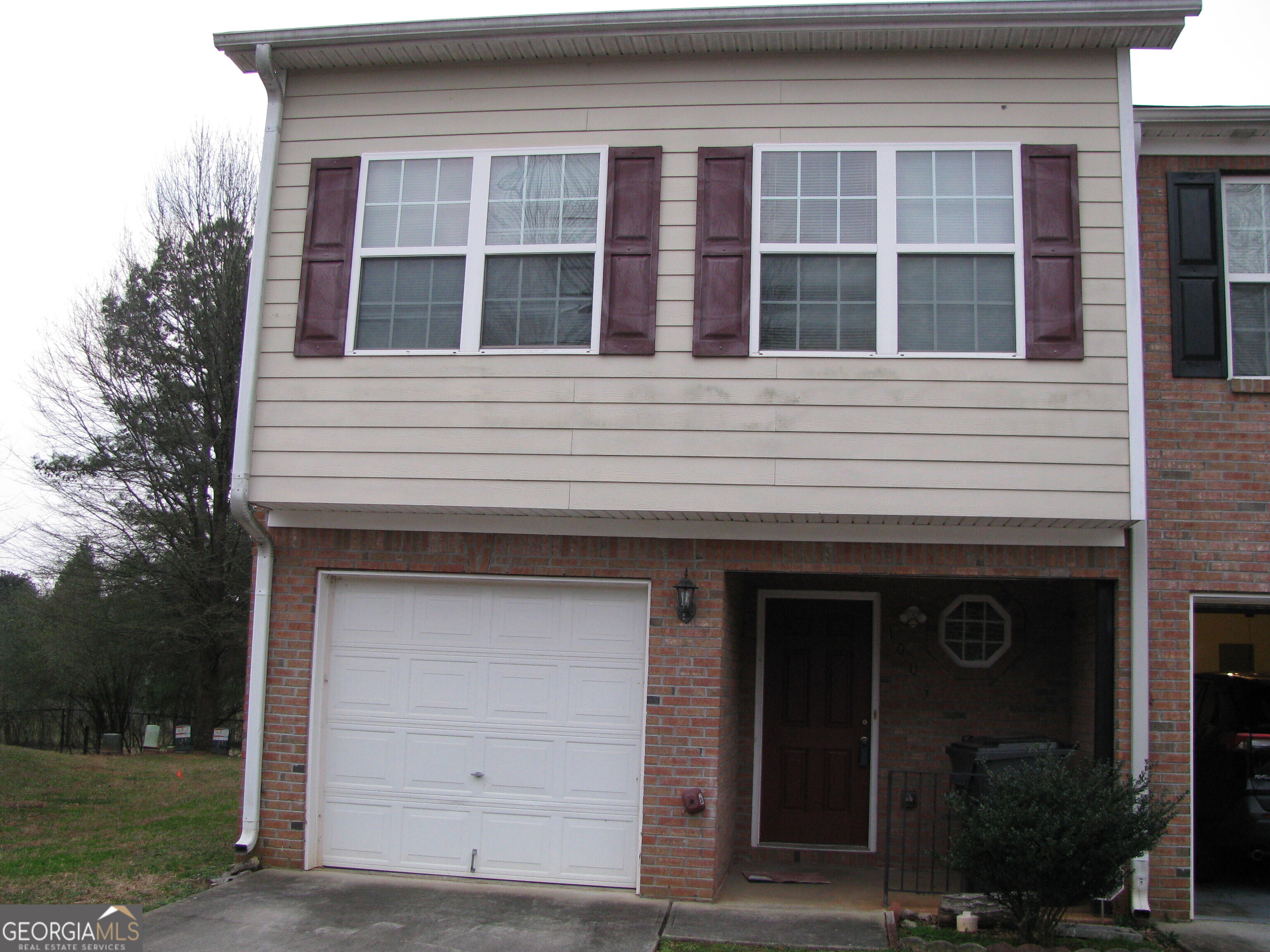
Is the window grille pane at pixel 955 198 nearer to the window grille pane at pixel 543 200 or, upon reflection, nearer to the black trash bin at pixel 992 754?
the window grille pane at pixel 543 200

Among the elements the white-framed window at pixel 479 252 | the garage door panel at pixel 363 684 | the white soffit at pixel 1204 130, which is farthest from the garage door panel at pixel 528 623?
the white soffit at pixel 1204 130

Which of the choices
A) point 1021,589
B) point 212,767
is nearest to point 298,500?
point 1021,589

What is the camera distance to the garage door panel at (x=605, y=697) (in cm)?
704

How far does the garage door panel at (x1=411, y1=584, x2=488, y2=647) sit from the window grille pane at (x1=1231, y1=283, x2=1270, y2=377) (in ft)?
18.4

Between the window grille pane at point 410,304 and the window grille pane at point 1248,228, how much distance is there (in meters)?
5.45

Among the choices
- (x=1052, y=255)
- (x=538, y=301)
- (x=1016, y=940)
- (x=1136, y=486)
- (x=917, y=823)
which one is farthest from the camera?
(x=917, y=823)

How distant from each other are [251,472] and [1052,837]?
5.66 metres

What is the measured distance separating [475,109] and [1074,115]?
4158 mm

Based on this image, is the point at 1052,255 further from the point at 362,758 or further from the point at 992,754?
the point at 362,758

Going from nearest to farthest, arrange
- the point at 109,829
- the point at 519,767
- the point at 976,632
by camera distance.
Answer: the point at 519,767
the point at 976,632
the point at 109,829

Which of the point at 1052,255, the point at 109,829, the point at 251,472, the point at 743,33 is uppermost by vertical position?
the point at 743,33

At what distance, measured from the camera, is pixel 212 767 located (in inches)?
611

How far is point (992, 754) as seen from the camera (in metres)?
6.75

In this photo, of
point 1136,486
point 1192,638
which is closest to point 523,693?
point 1136,486
